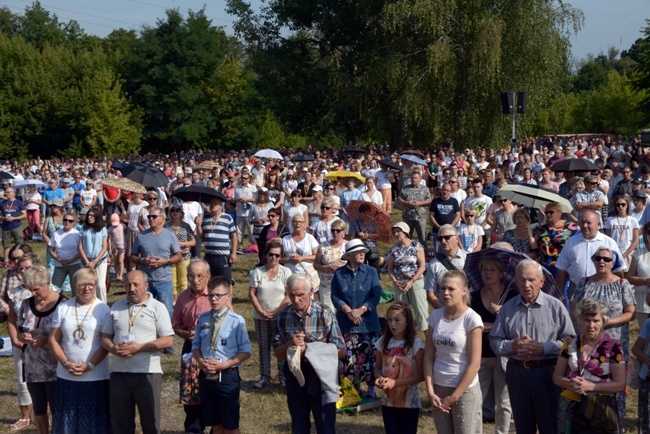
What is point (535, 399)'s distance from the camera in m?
5.95

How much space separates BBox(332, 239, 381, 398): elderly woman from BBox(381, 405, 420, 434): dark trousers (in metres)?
1.67

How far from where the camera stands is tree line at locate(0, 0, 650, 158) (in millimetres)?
31469

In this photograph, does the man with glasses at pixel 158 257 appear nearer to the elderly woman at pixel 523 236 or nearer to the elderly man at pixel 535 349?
the elderly woman at pixel 523 236

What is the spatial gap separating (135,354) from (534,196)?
4899 millimetres

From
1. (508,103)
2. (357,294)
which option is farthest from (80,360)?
(508,103)

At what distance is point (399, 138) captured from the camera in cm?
3619

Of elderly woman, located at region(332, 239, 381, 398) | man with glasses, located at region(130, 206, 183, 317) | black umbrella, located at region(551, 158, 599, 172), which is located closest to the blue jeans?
man with glasses, located at region(130, 206, 183, 317)

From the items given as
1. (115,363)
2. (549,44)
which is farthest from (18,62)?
(115,363)

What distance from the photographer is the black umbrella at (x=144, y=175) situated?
14.8 metres

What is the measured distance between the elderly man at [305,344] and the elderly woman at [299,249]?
279 cm

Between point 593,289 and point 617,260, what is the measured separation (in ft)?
2.51

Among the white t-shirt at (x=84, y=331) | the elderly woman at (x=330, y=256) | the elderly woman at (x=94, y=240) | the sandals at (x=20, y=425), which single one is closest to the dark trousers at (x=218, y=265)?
the elderly woman at (x=94, y=240)

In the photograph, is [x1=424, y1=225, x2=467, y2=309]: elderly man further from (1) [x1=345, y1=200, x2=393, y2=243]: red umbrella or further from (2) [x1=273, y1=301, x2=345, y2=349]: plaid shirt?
(1) [x1=345, y1=200, x2=393, y2=243]: red umbrella

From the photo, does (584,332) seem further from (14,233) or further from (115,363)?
(14,233)
